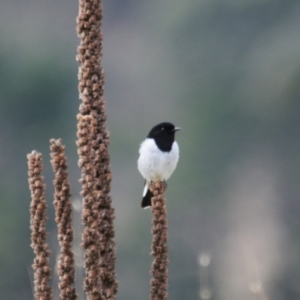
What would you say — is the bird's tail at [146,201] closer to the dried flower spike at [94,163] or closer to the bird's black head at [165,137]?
the bird's black head at [165,137]

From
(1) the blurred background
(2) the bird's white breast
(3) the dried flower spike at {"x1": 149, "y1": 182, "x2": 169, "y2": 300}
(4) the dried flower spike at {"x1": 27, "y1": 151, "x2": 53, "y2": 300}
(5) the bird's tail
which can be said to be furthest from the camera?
(1) the blurred background

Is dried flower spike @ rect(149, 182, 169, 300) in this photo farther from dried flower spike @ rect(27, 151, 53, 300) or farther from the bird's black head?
the bird's black head

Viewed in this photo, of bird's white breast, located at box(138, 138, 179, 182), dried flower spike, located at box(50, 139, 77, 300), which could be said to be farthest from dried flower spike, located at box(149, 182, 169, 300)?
bird's white breast, located at box(138, 138, 179, 182)

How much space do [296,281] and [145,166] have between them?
381 inches

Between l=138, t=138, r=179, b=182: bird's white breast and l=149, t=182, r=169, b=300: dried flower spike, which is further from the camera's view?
l=138, t=138, r=179, b=182: bird's white breast

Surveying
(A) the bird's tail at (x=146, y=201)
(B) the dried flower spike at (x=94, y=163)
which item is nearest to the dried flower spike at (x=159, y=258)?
(B) the dried flower spike at (x=94, y=163)

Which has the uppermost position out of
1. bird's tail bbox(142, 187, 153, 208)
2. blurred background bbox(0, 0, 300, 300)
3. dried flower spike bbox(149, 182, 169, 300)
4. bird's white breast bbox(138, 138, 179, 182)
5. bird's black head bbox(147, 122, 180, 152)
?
blurred background bbox(0, 0, 300, 300)

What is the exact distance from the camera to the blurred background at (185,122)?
679 inches

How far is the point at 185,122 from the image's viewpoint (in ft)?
69.4

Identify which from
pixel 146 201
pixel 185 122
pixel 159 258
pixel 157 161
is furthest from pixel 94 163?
pixel 185 122

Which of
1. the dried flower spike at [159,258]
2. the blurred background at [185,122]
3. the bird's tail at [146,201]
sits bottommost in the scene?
the dried flower spike at [159,258]

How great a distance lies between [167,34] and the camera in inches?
1001

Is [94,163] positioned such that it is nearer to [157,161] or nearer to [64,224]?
[64,224]

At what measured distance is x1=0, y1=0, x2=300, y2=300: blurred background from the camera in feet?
56.6
